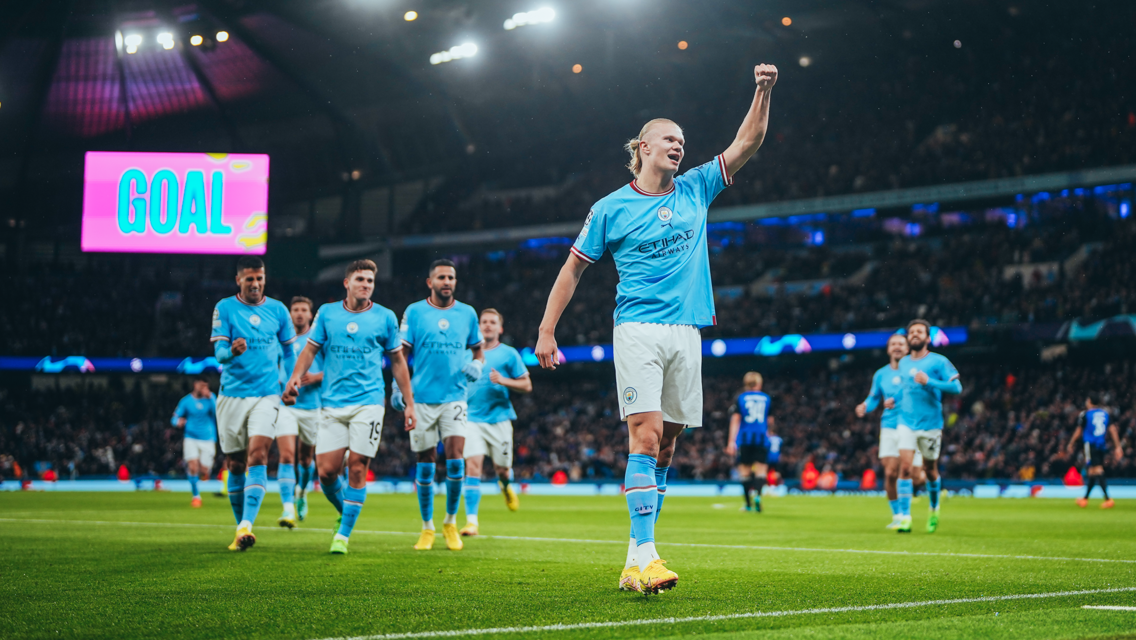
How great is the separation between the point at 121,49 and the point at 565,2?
16.2 m

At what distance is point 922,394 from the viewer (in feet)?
41.5

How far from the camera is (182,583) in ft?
20.2

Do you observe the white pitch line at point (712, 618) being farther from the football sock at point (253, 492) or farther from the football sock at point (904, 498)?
the football sock at point (904, 498)

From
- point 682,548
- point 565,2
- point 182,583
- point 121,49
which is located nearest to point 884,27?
point 565,2

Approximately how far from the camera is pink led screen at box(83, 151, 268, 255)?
1160 inches

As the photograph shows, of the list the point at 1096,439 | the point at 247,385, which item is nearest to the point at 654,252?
the point at 247,385

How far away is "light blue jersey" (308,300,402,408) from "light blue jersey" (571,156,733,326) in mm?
3141

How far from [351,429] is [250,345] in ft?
5.29

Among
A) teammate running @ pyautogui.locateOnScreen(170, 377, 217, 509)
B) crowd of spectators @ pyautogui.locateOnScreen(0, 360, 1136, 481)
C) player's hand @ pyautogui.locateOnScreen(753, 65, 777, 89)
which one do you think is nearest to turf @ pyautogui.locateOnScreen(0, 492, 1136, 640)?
player's hand @ pyautogui.locateOnScreen(753, 65, 777, 89)

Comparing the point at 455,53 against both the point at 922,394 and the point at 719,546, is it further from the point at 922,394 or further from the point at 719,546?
the point at 719,546

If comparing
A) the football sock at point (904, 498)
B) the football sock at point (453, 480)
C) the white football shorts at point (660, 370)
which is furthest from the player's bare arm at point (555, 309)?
the football sock at point (904, 498)

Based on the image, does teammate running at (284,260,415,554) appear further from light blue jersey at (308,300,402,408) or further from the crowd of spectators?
the crowd of spectators

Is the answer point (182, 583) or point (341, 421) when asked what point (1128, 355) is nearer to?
point (341, 421)

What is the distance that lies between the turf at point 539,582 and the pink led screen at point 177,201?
18480 mm
